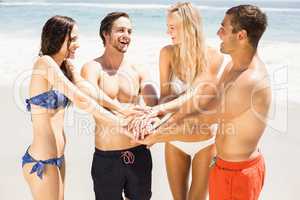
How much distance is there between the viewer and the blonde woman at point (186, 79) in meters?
3.77

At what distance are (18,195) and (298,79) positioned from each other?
7.64 metres

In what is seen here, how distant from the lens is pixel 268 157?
230 inches

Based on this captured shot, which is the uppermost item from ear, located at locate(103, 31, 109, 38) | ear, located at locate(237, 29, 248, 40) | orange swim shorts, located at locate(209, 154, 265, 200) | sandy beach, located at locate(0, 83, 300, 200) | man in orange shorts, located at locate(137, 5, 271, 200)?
ear, located at locate(237, 29, 248, 40)

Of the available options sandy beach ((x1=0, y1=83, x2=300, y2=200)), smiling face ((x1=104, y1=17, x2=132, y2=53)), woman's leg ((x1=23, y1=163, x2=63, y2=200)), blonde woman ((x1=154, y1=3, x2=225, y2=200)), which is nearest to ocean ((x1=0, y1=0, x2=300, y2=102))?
sandy beach ((x1=0, y1=83, x2=300, y2=200))

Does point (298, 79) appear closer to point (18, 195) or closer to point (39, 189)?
point (18, 195)

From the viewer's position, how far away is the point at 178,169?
398 cm

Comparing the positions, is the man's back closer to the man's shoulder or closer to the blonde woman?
the man's shoulder

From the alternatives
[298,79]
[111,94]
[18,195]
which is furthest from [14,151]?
[298,79]

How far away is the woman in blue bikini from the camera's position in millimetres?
3334

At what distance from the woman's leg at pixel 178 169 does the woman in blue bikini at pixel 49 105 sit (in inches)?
39.6

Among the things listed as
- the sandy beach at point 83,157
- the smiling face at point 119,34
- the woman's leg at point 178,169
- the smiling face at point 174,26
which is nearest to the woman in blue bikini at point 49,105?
the smiling face at point 119,34

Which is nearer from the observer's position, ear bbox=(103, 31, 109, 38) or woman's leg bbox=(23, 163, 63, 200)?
woman's leg bbox=(23, 163, 63, 200)

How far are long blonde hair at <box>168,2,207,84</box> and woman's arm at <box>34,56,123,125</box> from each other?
75 centimetres

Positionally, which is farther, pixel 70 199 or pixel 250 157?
pixel 70 199
